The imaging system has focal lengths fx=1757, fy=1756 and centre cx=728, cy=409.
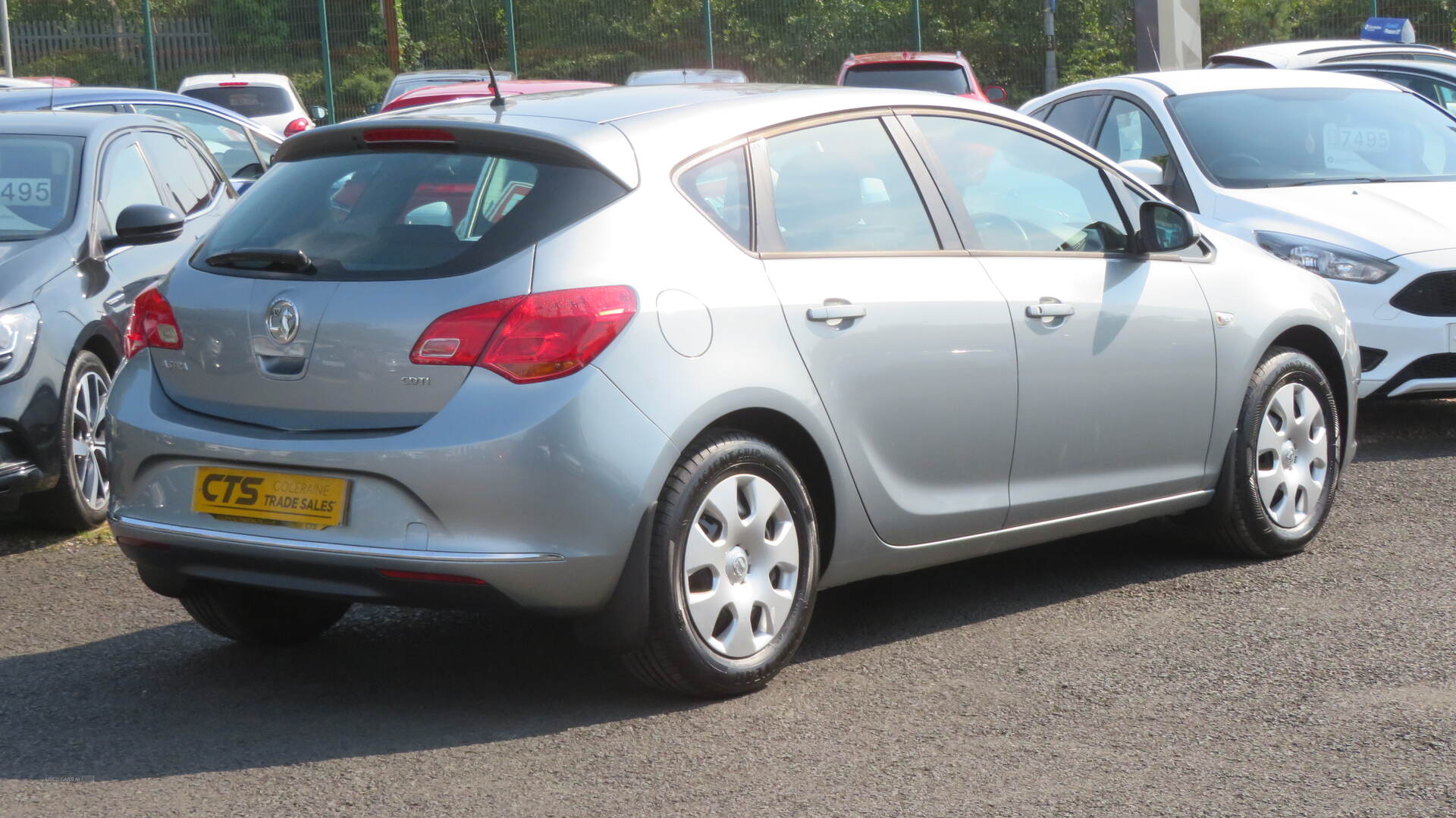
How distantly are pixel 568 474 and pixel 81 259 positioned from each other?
3.75 m

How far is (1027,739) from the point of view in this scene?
413 centimetres

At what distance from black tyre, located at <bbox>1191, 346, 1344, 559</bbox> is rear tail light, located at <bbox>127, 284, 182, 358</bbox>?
3.39 meters

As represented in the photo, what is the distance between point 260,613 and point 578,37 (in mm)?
27641

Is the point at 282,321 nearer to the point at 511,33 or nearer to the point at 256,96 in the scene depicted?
the point at 256,96

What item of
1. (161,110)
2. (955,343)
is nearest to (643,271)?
(955,343)

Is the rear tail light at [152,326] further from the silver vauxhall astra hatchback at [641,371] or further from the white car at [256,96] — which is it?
the white car at [256,96]

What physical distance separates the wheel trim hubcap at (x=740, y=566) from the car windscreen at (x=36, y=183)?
388 cm

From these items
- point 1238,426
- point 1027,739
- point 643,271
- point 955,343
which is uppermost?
point 643,271

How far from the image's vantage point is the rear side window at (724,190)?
4.53 metres

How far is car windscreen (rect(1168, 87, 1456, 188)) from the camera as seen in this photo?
8703 millimetres

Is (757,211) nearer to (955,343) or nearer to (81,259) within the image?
(955,343)

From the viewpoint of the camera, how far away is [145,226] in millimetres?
7051

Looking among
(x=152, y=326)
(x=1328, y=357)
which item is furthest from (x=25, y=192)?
(x=1328, y=357)

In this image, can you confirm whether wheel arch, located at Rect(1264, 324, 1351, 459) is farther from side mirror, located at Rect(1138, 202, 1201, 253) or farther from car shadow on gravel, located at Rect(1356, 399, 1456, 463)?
car shadow on gravel, located at Rect(1356, 399, 1456, 463)
